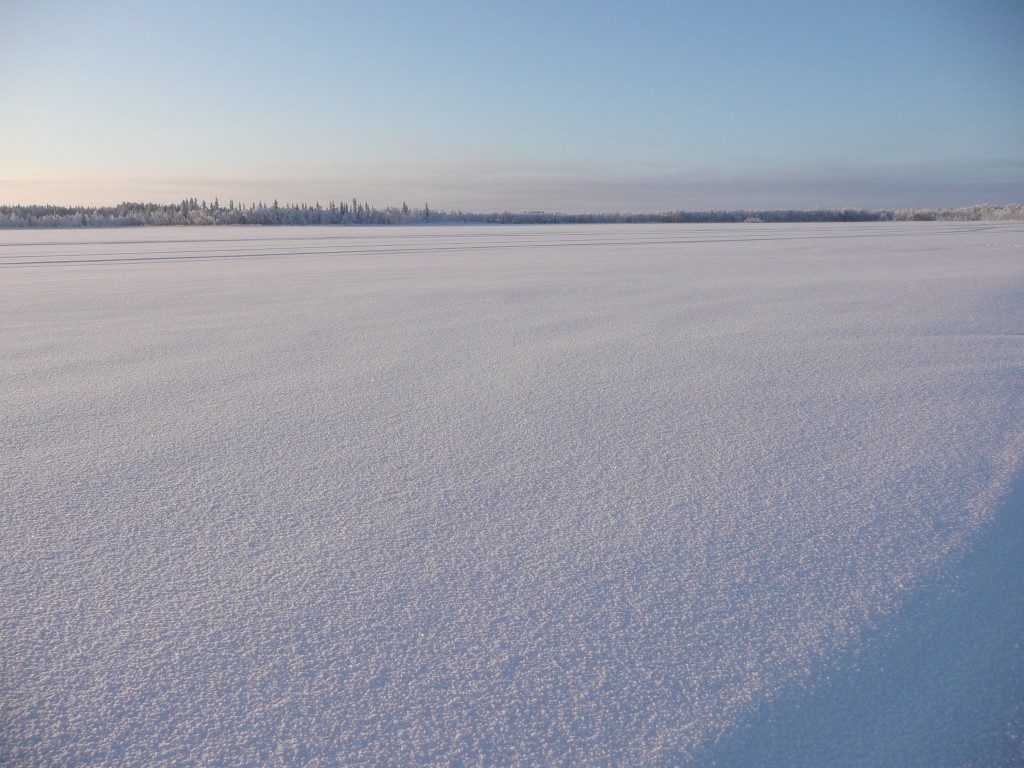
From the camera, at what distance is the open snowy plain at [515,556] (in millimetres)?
759

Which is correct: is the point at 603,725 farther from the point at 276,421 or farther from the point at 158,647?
the point at 276,421

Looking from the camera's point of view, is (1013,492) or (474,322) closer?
(1013,492)

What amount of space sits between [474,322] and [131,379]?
156cm

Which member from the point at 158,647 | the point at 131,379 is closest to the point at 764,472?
the point at 158,647

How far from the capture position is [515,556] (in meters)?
1.10

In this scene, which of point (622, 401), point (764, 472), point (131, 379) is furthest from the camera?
point (131, 379)

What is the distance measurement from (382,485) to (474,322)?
6.58ft

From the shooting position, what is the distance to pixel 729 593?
99 centimetres

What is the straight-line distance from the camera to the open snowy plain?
76 centimetres

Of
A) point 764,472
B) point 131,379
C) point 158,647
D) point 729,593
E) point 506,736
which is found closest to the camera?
point 506,736

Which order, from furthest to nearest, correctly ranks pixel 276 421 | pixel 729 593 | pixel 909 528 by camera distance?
1. pixel 276 421
2. pixel 909 528
3. pixel 729 593

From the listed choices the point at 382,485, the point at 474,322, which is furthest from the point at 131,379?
the point at 474,322

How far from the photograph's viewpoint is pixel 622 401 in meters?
→ 1.92

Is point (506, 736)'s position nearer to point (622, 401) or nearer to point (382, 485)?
point (382, 485)
